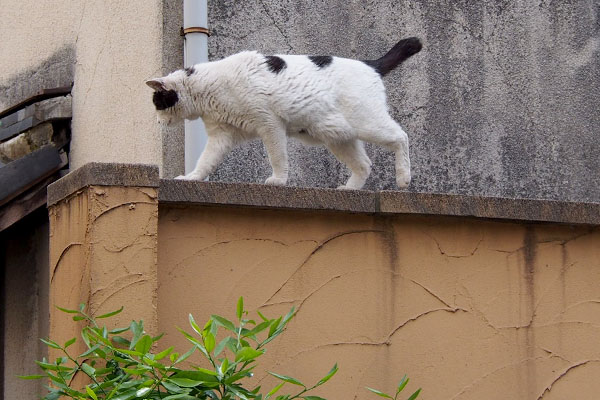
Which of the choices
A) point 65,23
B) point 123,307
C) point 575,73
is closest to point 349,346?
point 123,307

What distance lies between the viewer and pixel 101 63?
610cm

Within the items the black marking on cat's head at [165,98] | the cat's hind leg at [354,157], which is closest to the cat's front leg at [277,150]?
the cat's hind leg at [354,157]

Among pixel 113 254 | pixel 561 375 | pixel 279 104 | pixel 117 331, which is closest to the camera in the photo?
pixel 117 331

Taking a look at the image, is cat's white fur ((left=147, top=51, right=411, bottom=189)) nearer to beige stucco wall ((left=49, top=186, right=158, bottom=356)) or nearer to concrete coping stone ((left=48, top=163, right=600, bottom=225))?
concrete coping stone ((left=48, top=163, right=600, bottom=225))

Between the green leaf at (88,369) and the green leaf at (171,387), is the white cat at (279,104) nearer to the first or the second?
the green leaf at (88,369)

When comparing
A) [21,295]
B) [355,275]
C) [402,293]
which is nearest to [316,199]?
[355,275]

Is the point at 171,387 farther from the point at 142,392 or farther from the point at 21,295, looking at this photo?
the point at 21,295

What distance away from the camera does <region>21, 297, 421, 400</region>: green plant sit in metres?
2.79

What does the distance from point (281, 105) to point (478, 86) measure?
200cm

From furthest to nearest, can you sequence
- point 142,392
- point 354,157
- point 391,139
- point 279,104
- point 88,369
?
point 354,157 → point 391,139 → point 279,104 → point 88,369 → point 142,392

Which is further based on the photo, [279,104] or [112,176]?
[279,104]

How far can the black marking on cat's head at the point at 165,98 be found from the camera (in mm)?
4582

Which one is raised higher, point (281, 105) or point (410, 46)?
point (410, 46)

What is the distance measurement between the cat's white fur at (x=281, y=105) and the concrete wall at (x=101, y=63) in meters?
0.79
